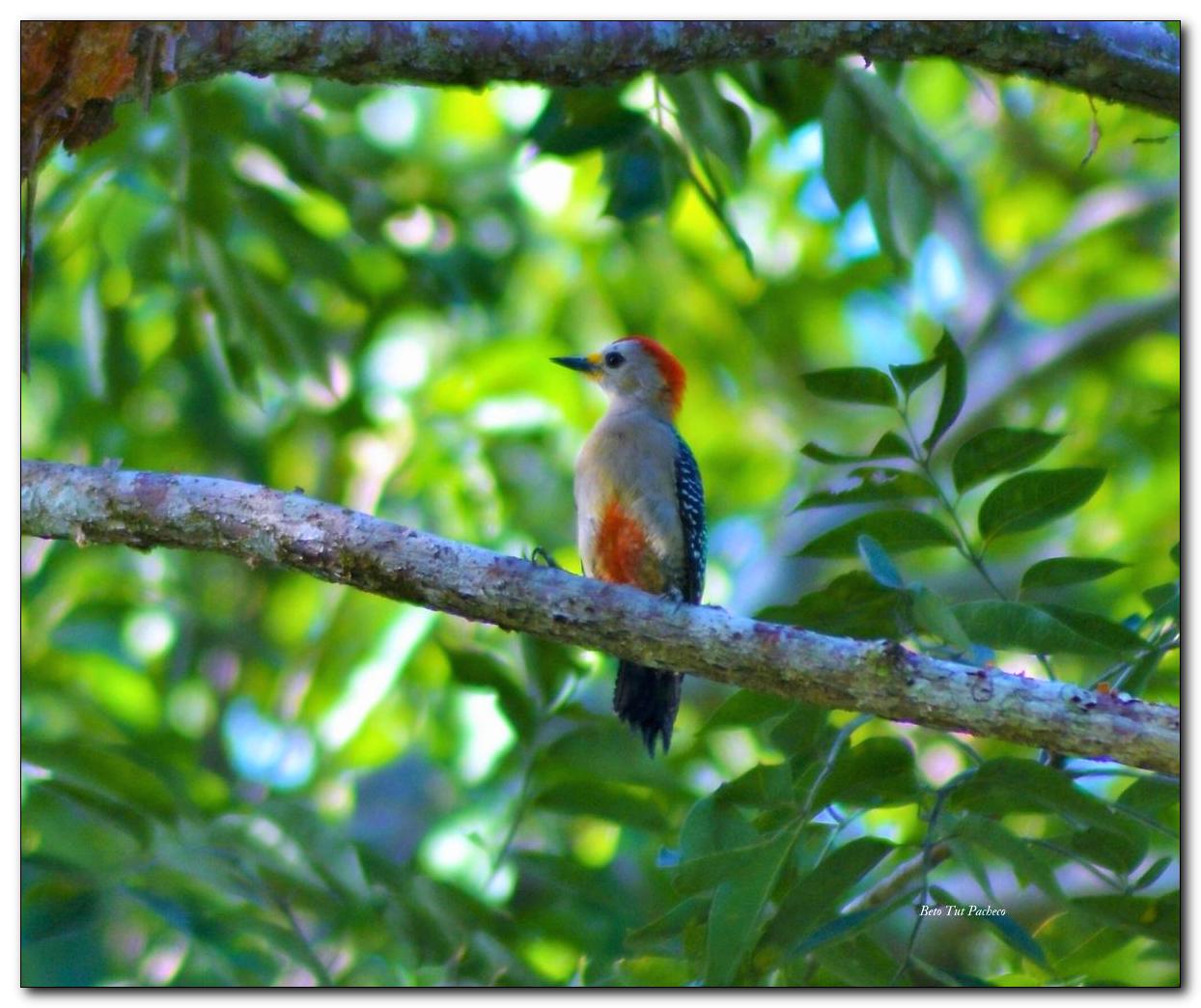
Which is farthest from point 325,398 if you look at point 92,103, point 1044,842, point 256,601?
point 1044,842

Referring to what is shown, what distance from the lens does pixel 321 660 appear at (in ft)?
17.1

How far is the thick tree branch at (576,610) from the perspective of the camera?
8.55 feet

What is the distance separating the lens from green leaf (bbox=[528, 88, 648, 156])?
4.08 metres

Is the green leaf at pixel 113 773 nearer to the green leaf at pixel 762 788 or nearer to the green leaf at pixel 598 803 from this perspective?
the green leaf at pixel 598 803

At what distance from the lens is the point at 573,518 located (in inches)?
244

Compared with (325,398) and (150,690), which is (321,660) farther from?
(325,398)

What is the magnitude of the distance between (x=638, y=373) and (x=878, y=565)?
2.98 m

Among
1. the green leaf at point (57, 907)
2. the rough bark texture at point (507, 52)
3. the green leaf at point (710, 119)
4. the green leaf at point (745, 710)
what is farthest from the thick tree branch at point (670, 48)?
the green leaf at point (57, 907)

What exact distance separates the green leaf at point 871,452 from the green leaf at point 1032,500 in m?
0.22

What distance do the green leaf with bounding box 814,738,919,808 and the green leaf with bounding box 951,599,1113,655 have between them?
0.30 m

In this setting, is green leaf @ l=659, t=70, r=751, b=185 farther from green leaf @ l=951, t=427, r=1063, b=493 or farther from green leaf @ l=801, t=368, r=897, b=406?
green leaf @ l=951, t=427, r=1063, b=493

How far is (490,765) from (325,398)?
8.23 feet

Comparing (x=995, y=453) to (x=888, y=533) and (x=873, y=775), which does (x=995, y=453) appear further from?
(x=873, y=775)

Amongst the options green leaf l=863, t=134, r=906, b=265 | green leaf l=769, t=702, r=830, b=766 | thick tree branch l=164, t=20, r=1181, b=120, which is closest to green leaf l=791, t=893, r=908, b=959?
green leaf l=769, t=702, r=830, b=766
